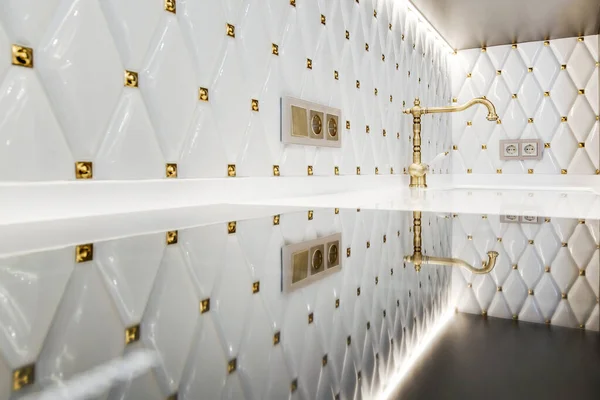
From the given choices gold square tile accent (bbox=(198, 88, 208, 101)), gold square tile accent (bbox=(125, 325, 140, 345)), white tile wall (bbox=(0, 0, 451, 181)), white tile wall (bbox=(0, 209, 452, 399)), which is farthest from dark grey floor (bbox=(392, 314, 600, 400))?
gold square tile accent (bbox=(198, 88, 208, 101))

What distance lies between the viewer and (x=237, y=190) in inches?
50.5

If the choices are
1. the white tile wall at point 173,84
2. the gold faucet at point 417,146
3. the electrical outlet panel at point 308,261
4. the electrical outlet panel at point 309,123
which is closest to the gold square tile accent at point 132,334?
the electrical outlet panel at point 308,261

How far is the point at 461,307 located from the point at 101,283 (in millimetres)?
293

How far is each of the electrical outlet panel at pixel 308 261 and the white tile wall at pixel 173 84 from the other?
485 millimetres

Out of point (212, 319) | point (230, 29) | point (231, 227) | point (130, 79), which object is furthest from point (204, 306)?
point (230, 29)

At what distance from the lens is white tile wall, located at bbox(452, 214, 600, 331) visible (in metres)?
0.34

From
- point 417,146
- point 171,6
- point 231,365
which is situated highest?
point 171,6

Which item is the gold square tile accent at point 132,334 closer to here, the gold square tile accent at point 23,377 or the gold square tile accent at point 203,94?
the gold square tile accent at point 23,377

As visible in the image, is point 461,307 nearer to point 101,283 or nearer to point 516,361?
point 516,361

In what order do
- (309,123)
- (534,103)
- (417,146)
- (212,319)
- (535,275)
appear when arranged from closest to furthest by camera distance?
(212,319)
(535,275)
(309,123)
(417,146)
(534,103)

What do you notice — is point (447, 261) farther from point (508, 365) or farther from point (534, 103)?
point (534, 103)

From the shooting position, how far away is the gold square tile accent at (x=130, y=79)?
3.16ft

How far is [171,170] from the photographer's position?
108cm

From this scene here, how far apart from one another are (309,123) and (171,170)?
2.09 feet
